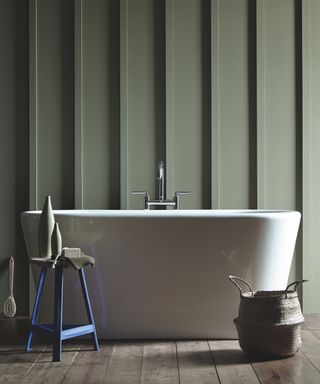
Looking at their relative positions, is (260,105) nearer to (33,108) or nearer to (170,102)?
(170,102)

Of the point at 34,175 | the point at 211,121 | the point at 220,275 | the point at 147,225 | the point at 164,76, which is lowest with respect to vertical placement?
→ the point at 220,275

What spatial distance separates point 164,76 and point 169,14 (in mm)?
397

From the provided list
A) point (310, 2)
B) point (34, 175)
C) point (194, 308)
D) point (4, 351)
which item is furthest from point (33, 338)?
point (310, 2)

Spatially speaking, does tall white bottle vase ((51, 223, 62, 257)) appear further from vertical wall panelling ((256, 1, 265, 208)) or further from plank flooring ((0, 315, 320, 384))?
vertical wall panelling ((256, 1, 265, 208))

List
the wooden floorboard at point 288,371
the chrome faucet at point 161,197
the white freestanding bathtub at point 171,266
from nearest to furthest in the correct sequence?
the wooden floorboard at point 288,371
the white freestanding bathtub at point 171,266
the chrome faucet at point 161,197

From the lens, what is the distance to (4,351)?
283 centimetres

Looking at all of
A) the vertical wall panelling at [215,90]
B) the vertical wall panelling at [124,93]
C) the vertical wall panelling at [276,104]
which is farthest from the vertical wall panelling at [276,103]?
the vertical wall panelling at [124,93]

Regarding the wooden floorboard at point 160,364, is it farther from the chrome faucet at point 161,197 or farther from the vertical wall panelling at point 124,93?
the vertical wall panelling at point 124,93

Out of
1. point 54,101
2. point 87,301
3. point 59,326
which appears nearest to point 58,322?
point 59,326

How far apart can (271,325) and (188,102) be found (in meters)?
1.74

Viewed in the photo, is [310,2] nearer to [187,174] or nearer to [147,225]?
[187,174]

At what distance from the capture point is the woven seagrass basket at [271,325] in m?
2.66

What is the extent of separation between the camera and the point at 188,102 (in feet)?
12.8

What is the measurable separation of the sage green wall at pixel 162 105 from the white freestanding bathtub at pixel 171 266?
871 mm
